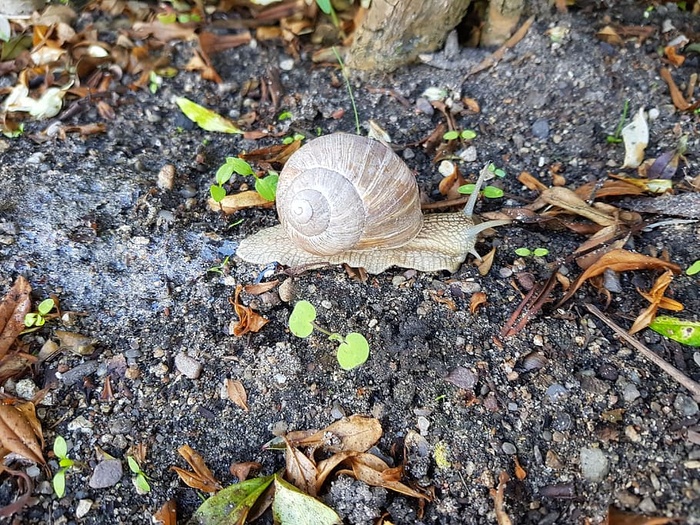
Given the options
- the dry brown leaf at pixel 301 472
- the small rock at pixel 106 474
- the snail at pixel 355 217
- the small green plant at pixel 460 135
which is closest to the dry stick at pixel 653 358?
the snail at pixel 355 217

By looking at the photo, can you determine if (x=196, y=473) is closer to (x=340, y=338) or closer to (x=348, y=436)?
(x=348, y=436)

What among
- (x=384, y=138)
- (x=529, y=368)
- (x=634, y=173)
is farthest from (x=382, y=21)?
(x=529, y=368)

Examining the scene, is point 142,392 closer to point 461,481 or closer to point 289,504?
point 289,504

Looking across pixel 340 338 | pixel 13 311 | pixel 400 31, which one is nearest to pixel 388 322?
pixel 340 338

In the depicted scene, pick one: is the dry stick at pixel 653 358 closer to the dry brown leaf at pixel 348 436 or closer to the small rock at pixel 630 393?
the small rock at pixel 630 393

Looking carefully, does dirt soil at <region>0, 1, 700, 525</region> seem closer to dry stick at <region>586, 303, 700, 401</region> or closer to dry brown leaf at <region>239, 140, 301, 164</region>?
dry stick at <region>586, 303, 700, 401</region>

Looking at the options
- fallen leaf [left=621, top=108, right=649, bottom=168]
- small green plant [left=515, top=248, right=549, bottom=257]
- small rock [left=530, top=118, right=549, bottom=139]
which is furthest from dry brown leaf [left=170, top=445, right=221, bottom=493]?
fallen leaf [left=621, top=108, right=649, bottom=168]
